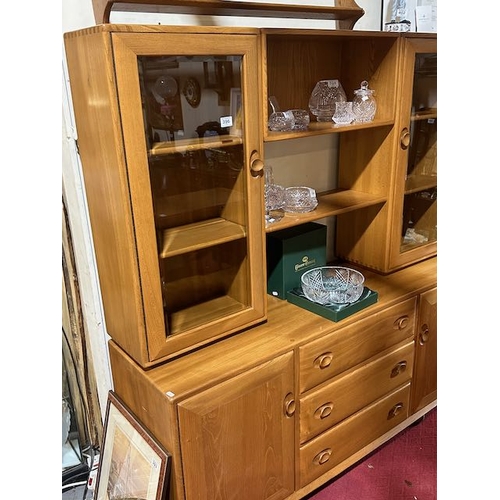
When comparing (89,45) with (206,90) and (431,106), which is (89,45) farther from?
(431,106)

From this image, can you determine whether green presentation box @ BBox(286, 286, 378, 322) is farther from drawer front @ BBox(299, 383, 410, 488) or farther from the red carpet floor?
the red carpet floor

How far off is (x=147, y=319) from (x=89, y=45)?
72 cm

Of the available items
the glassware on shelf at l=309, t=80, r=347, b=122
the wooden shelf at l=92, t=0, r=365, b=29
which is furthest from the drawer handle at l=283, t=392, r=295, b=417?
the wooden shelf at l=92, t=0, r=365, b=29

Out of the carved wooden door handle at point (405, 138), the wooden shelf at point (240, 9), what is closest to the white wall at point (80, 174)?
the wooden shelf at point (240, 9)

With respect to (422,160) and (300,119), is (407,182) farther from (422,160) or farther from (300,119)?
(300,119)

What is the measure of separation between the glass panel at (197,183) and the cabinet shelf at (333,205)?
0.18 meters

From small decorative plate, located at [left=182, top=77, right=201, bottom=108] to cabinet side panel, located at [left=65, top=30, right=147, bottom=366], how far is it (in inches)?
9.4

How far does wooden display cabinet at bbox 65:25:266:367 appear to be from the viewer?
119 cm

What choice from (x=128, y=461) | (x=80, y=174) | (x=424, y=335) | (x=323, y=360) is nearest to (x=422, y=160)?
(x=424, y=335)

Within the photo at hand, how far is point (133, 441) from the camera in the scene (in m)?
1.52

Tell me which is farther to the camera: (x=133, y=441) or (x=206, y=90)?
(x=133, y=441)
